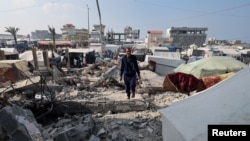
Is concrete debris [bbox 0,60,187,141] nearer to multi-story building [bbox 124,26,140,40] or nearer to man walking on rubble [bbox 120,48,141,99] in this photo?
→ man walking on rubble [bbox 120,48,141,99]

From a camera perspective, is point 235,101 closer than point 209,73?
Yes

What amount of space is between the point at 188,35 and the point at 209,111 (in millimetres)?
69014

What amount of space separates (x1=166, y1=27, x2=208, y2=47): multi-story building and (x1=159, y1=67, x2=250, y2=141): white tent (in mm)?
65039

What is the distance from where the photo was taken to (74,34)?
63.2 metres

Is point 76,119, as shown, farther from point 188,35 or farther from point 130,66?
point 188,35

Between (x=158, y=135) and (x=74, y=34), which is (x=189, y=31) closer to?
(x=74, y=34)

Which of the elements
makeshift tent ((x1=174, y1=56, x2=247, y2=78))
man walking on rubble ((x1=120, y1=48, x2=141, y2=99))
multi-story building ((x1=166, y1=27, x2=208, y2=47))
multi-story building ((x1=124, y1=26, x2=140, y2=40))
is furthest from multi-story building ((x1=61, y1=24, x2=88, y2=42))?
man walking on rubble ((x1=120, y1=48, x2=141, y2=99))

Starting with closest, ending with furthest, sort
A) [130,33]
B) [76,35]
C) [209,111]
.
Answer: [209,111], [76,35], [130,33]

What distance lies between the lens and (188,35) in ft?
223

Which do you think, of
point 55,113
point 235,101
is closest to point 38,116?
point 55,113

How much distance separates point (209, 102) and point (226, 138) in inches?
22.5

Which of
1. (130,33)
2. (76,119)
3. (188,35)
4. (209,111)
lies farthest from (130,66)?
(130,33)

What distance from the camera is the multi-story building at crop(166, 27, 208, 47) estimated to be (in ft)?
220

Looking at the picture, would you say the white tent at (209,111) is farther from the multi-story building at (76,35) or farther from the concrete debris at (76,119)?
the multi-story building at (76,35)
